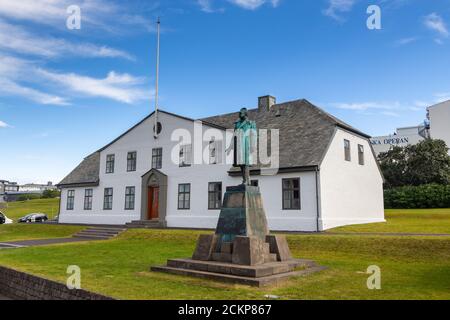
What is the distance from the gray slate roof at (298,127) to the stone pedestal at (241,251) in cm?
970

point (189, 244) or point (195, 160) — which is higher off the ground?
point (195, 160)

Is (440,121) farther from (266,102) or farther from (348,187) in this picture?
(348,187)

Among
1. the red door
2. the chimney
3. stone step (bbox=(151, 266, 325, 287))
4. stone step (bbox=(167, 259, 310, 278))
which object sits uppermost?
the chimney

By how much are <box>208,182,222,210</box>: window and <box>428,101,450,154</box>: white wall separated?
157 feet

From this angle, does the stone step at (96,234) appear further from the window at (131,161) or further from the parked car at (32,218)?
the parked car at (32,218)

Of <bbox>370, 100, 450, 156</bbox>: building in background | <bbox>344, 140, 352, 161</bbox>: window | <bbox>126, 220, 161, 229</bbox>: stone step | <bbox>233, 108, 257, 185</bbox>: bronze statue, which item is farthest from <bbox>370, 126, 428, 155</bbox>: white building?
<bbox>233, 108, 257, 185</bbox>: bronze statue

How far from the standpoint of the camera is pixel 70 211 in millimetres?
A: 33031

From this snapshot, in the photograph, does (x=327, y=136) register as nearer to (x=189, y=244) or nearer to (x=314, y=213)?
(x=314, y=213)

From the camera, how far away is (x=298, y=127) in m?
24.5

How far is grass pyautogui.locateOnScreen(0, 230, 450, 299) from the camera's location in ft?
27.5

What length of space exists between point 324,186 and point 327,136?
123 inches

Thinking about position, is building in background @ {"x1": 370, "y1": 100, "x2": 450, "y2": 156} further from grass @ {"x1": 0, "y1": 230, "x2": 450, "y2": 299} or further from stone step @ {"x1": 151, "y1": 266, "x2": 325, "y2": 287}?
stone step @ {"x1": 151, "y1": 266, "x2": 325, "y2": 287}

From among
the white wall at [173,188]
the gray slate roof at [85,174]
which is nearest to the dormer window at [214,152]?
the white wall at [173,188]
